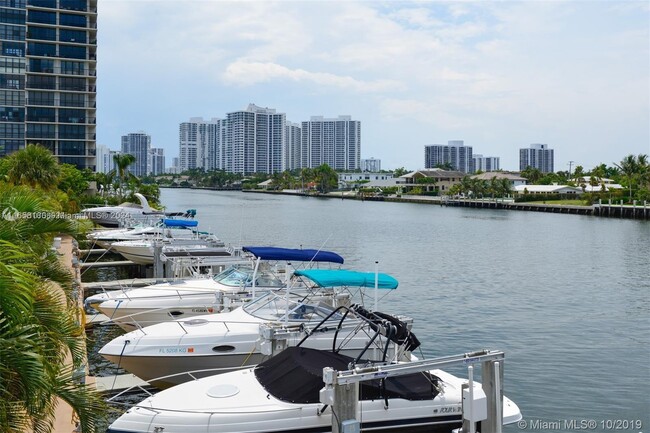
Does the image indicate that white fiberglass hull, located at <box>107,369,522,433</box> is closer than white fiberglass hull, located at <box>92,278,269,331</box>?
Yes

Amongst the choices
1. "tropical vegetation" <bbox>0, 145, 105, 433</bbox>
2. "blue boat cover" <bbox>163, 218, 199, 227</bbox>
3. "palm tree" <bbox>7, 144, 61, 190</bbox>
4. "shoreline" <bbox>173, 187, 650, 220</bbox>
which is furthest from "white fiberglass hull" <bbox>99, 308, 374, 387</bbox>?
"shoreline" <bbox>173, 187, 650, 220</bbox>

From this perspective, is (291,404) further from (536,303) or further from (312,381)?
(536,303)

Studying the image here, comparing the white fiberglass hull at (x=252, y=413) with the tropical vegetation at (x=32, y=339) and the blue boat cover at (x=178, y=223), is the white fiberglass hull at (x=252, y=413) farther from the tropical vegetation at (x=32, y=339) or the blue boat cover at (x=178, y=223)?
the blue boat cover at (x=178, y=223)

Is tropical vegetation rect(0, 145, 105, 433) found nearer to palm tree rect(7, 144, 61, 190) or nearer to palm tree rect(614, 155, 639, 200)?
palm tree rect(7, 144, 61, 190)

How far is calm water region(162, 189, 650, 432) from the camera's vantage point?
19703 mm

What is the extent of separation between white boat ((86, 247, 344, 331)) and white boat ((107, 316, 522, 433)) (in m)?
8.54

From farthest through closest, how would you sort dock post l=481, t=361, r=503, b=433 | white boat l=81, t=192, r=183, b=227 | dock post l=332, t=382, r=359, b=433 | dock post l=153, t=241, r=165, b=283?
white boat l=81, t=192, r=183, b=227
dock post l=153, t=241, r=165, b=283
dock post l=481, t=361, r=503, b=433
dock post l=332, t=382, r=359, b=433

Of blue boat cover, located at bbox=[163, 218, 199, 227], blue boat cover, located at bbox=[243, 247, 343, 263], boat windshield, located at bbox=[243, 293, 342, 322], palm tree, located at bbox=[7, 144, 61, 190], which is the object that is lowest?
boat windshield, located at bbox=[243, 293, 342, 322]

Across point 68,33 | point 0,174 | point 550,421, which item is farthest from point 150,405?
point 68,33

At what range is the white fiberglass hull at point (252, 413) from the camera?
1149 cm

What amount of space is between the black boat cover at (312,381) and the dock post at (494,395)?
118 cm

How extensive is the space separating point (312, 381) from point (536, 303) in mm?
24151

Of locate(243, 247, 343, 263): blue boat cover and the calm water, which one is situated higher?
locate(243, 247, 343, 263): blue boat cover

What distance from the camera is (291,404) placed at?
1179cm
